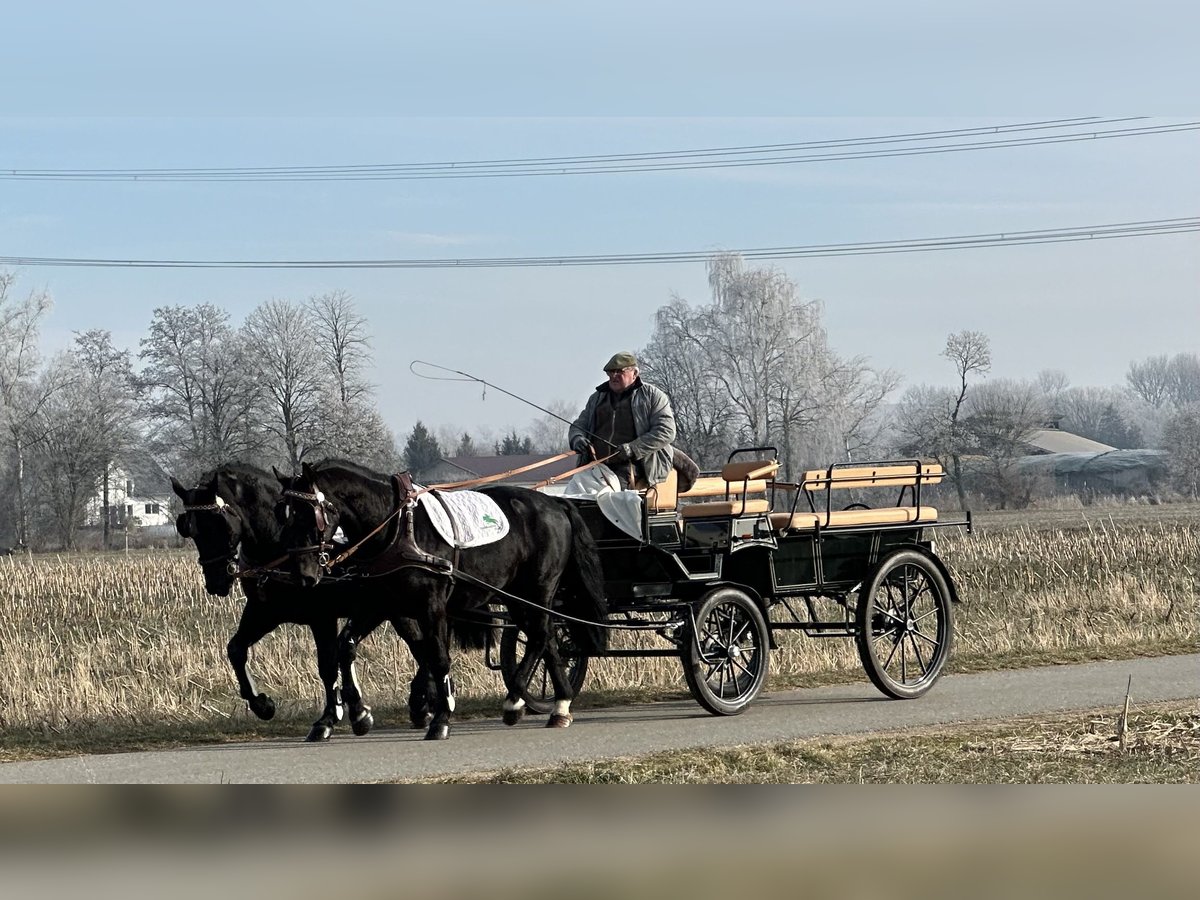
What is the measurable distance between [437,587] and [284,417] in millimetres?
30907

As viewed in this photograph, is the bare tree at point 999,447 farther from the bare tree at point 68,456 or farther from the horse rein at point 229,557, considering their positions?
the horse rein at point 229,557

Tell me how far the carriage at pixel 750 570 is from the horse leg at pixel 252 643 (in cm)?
199

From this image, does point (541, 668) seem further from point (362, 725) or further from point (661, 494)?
point (362, 725)

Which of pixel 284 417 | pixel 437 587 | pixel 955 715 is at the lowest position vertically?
pixel 955 715

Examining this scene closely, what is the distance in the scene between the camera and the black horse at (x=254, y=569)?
11305 millimetres

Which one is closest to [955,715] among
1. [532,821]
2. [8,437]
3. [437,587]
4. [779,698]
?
[779,698]

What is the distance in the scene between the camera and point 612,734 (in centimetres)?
1127

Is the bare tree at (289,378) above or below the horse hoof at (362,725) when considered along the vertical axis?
above

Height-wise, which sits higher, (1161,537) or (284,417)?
(284,417)

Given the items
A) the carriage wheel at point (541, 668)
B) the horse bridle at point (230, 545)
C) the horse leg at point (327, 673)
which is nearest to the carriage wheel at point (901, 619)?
the carriage wheel at point (541, 668)

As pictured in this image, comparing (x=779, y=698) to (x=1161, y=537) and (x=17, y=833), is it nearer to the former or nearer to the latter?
(x=17, y=833)

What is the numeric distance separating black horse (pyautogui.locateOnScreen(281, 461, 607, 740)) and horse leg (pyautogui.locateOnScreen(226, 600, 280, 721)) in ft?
2.15

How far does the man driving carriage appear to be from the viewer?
12383 mm

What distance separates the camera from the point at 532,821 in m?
5.18
